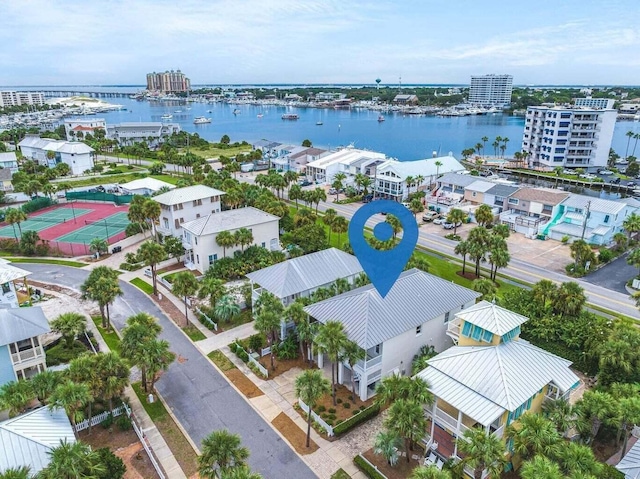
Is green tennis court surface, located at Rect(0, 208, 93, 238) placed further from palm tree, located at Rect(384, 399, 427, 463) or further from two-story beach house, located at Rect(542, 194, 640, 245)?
two-story beach house, located at Rect(542, 194, 640, 245)

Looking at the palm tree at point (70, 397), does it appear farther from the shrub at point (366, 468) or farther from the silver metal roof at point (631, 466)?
the silver metal roof at point (631, 466)

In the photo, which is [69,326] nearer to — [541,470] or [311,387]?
[311,387]

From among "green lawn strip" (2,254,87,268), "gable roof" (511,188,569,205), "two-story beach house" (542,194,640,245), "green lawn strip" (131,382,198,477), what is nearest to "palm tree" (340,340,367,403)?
"green lawn strip" (131,382,198,477)

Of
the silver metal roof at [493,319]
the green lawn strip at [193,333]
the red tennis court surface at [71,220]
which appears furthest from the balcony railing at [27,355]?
the red tennis court surface at [71,220]

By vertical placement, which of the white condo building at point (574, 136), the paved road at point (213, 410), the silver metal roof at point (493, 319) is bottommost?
the paved road at point (213, 410)

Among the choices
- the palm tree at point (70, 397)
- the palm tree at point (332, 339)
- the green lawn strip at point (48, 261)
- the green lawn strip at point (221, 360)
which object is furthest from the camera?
the green lawn strip at point (48, 261)

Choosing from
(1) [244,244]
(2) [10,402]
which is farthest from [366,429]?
(1) [244,244]

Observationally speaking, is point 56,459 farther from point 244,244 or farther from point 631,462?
point 244,244
